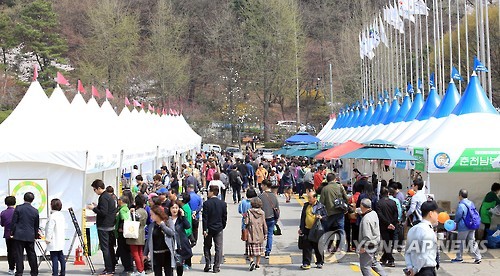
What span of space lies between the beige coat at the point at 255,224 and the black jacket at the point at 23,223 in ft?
12.8

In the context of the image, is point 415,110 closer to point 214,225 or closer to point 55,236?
point 214,225

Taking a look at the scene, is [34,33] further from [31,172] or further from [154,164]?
[31,172]

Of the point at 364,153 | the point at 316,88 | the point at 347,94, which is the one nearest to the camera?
the point at 364,153

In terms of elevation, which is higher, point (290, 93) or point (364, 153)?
point (290, 93)

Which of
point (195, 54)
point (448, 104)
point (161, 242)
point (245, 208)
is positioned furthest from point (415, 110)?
point (195, 54)

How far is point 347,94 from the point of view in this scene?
74250mm

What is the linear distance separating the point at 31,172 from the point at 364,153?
8111mm

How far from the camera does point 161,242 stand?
1162cm

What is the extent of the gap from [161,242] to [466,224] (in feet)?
21.5

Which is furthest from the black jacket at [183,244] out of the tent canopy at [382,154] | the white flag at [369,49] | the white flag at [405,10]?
the white flag at [369,49]

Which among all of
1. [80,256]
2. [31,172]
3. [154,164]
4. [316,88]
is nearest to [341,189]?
[80,256]

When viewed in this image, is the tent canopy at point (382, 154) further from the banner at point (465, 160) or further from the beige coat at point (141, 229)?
the beige coat at point (141, 229)

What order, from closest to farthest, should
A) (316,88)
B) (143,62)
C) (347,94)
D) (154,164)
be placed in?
1. (154,164)
2. (347,94)
3. (143,62)
4. (316,88)

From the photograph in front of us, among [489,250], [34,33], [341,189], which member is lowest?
[489,250]
